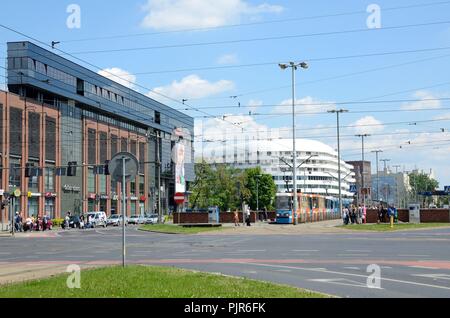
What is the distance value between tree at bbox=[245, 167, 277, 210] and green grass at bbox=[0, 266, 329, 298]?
111022mm

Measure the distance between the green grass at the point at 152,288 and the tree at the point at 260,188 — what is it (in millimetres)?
111022

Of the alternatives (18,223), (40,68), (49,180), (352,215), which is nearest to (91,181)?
(49,180)

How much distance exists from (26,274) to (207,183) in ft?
294

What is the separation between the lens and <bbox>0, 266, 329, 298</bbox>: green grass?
34.5 feet

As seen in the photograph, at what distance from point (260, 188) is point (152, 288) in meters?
116

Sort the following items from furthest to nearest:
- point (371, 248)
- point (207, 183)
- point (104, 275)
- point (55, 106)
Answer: point (207, 183) → point (55, 106) → point (371, 248) → point (104, 275)

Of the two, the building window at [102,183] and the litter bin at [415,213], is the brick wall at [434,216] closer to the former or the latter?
the litter bin at [415,213]

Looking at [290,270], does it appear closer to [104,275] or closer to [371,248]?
[104,275]

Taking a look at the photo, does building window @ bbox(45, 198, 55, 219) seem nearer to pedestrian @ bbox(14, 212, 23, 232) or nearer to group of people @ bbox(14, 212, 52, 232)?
group of people @ bbox(14, 212, 52, 232)

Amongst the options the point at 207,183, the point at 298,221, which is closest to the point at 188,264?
the point at 298,221

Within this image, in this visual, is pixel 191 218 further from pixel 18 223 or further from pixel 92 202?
pixel 92 202

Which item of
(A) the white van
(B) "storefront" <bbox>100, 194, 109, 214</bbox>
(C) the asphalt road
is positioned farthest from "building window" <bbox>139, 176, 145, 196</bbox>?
(C) the asphalt road

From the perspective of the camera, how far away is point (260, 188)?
127 meters
